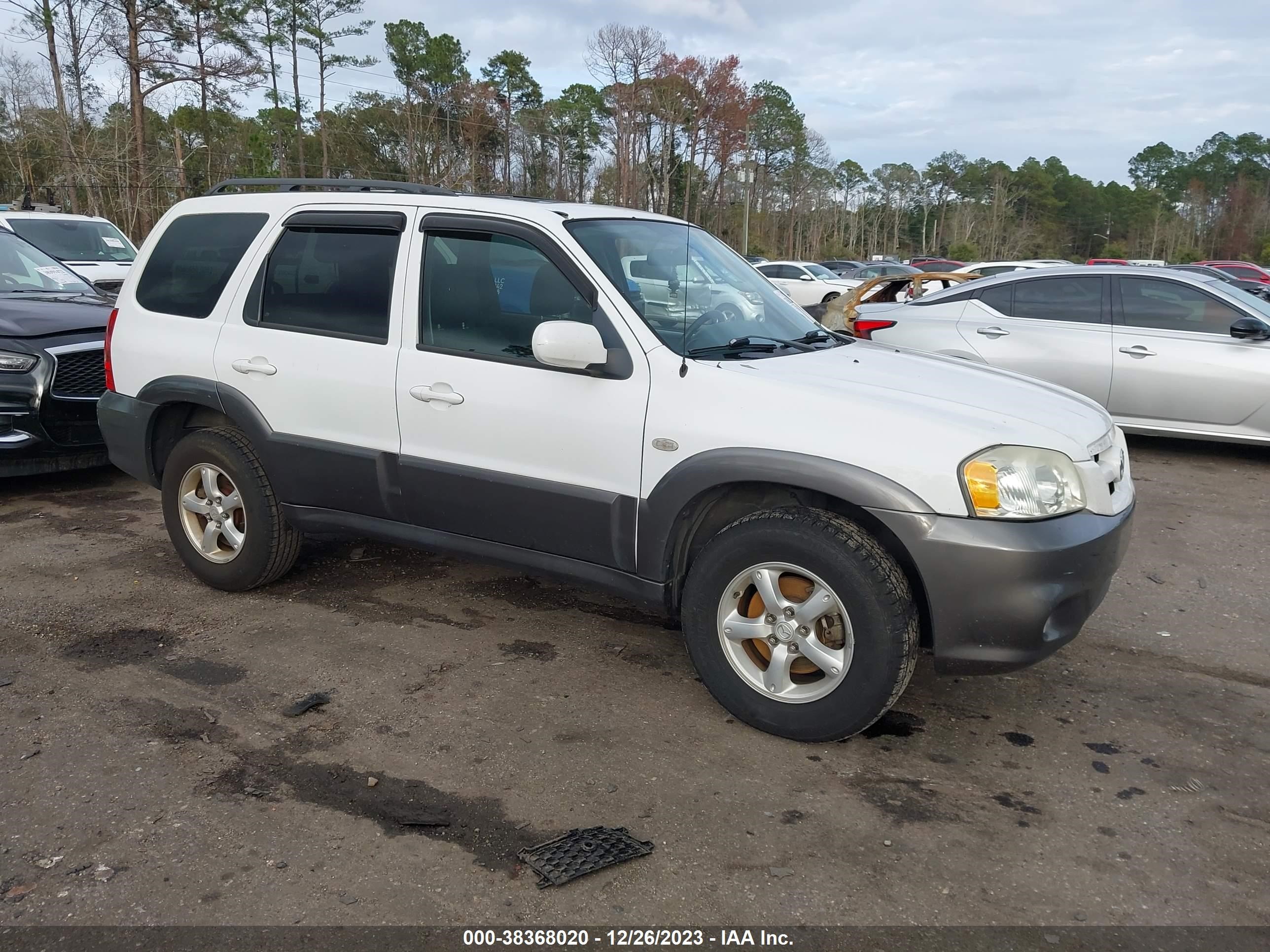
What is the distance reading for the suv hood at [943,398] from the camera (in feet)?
10.6

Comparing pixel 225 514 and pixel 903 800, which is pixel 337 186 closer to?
pixel 225 514

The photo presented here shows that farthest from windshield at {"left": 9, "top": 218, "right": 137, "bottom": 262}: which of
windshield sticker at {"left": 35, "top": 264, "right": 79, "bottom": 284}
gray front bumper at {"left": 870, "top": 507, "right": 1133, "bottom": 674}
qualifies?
gray front bumper at {"left": 870, "top": 507, "right": 1133, "bottom": 674}

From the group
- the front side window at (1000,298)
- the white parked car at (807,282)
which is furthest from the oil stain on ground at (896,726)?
the white parked car at (807,282)

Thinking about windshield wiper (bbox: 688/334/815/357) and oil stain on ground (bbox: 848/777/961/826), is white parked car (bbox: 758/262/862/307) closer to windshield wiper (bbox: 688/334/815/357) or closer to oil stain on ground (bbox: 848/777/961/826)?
windshield wiper (bbox: 688/334/815/357)

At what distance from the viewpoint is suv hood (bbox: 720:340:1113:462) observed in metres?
3.25

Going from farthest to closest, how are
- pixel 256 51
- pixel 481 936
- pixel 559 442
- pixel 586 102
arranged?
1. pixel 586 102
2. pixel 256 51
3. pixel 559 442
4. pixel 481 936

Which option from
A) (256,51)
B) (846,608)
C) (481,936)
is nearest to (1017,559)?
(846,608)

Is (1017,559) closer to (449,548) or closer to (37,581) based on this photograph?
(449,548)

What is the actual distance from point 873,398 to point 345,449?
2.27 metres

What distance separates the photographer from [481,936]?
248 centimetres

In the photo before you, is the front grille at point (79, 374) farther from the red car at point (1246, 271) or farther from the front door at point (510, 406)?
the red car at point (1246, 271)

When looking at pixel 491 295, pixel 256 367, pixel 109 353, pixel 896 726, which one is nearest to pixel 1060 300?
pixel 896 726

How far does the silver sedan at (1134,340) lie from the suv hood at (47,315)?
6.28m

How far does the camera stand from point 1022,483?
3.18 metres
